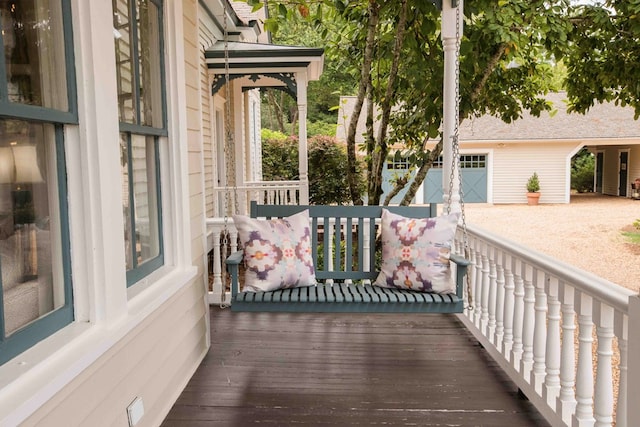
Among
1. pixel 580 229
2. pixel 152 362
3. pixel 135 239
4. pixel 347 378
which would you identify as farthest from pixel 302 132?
pixel 580 229

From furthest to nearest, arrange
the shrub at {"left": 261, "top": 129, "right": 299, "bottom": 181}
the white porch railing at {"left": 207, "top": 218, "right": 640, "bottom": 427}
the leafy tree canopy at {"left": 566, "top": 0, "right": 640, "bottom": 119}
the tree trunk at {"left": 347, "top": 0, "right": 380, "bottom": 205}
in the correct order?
the shrub at {"left": 261, "top": 129, "right": 299, "bottom": 181} < the leafy tree canopy at {"left": 566, "top": 0, "right": 640, "bottom": 119} < the tree trunk at {"left": 347, "top": 0, "right": 380, "bottom": 205} < the white porch railing at {"left": 207, "top": 218, "right": 640, "bottom": 427}

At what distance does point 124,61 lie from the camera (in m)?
2.36

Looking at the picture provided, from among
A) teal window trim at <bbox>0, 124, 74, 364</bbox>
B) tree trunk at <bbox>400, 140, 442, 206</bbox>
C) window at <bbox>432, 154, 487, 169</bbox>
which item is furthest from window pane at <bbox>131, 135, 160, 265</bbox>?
window at <bbox>432, 154, 487, 169</bbox>

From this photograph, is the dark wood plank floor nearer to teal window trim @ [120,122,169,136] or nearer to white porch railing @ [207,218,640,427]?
white porch railing @ [207,218,640,427]

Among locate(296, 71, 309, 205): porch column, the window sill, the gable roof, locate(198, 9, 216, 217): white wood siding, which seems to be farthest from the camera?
the gable roof

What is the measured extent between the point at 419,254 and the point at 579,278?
121 cm

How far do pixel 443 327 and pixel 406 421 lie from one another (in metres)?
1.55

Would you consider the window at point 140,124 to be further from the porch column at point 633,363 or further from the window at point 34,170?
the porch column at point 633,363

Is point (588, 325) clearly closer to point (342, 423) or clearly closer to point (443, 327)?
point (342, 423)

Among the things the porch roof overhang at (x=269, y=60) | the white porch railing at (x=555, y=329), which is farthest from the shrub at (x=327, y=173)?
the white porch railing at (x=555, y=329)

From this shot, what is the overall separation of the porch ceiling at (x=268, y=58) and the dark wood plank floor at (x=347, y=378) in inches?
155

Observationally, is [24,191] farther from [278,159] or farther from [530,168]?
[530,168]

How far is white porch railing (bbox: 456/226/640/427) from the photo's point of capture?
1986mm

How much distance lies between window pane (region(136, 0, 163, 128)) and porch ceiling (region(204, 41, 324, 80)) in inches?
174
